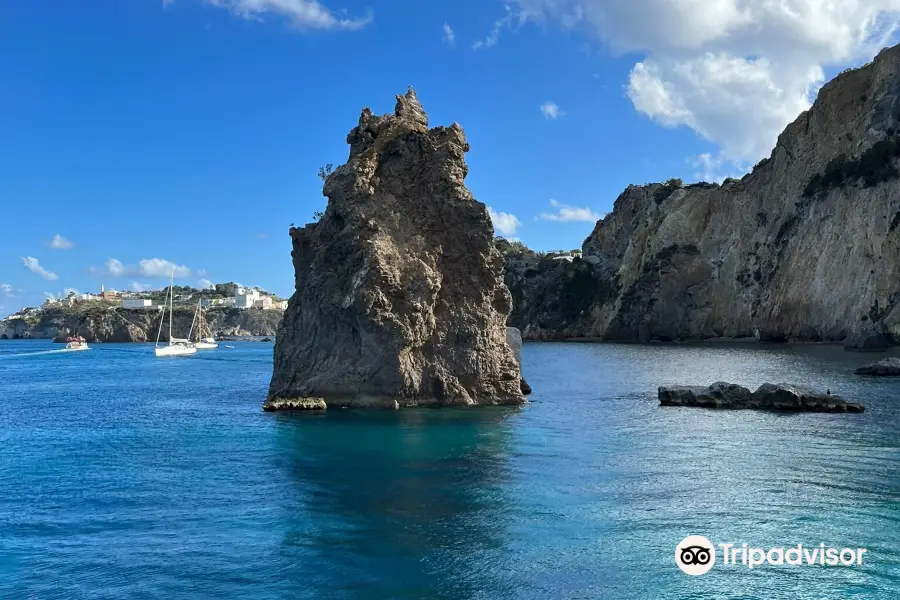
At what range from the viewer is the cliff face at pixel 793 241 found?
7912cm

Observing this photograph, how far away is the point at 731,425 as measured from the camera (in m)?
29.5

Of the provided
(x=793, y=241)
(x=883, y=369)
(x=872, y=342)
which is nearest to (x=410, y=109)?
(x=883, y=369)

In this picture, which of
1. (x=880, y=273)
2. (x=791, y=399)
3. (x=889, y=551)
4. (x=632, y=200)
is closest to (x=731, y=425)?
(x=791, y=399)

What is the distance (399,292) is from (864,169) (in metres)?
70.4

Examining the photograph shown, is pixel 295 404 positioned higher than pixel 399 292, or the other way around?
pixel 399 292

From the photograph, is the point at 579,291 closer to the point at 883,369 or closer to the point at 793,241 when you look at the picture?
the point at 793,241

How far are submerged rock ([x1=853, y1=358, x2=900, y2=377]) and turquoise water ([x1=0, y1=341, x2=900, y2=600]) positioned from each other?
14328mm

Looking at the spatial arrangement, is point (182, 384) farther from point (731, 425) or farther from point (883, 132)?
point (883, 132)

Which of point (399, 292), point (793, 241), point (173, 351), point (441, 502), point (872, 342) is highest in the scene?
point (793, 241)

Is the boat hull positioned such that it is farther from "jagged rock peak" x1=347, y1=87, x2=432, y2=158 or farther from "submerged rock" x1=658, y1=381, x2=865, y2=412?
"submerged rock" x1=658, y1=381, x2=865, y2=412

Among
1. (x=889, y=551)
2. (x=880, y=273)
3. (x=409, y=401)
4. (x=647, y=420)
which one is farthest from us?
(x=880, y=273)

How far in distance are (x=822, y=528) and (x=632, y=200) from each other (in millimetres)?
140910

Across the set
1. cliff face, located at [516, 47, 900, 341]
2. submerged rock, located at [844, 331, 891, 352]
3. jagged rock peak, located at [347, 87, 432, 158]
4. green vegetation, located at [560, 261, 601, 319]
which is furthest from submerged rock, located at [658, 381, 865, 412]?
green vegetation, located at [560, 261, 601, 319]

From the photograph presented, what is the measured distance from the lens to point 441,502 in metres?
17.5
